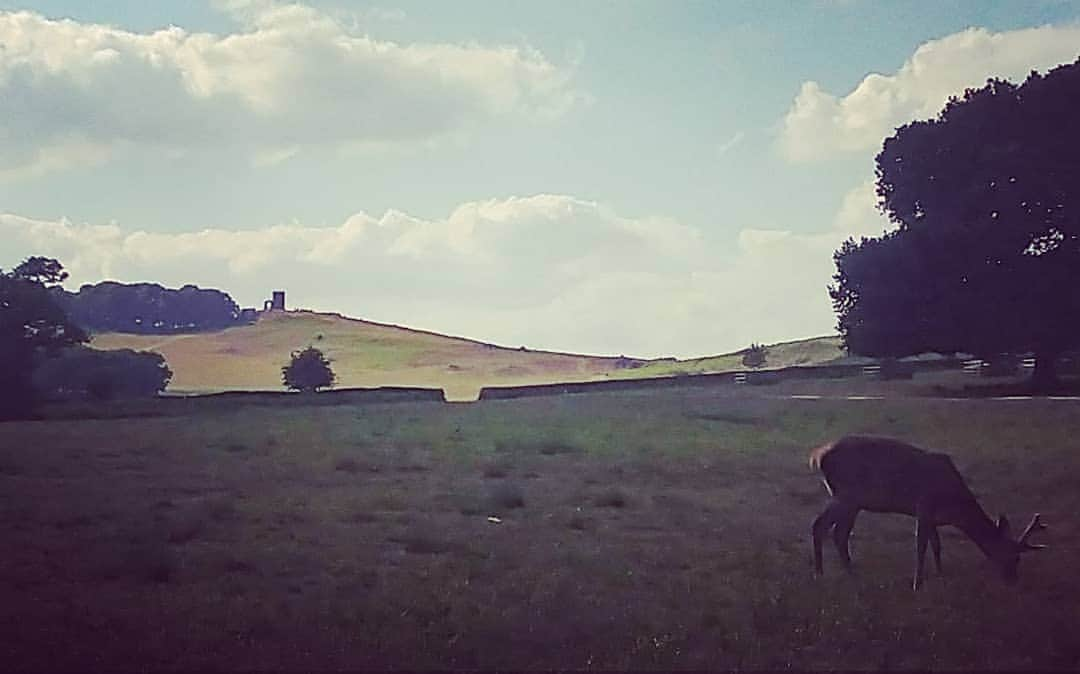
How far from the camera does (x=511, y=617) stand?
4324mm

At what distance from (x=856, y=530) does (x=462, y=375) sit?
2135 mm

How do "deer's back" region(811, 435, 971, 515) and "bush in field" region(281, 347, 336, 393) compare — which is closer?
"deer's back" region(811, 435, 971, 515)

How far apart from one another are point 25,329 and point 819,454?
11.6 feet

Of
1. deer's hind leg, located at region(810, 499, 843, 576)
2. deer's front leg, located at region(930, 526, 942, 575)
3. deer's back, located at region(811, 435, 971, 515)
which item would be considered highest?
deer's back, located at region(811, 435, 971, 515)

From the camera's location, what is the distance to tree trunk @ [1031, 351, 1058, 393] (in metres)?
6.05

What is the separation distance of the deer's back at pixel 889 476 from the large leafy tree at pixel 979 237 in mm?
1499

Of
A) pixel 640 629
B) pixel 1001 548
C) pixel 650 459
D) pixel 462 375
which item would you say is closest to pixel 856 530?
pixel 1001 548

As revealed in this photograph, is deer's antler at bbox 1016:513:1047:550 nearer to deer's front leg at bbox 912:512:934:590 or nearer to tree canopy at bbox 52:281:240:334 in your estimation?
deer's front leg at bbox 912:512:934:590

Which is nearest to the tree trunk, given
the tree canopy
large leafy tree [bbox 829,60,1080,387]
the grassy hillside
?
large leafy tree [bbox 829,60,1080,387]

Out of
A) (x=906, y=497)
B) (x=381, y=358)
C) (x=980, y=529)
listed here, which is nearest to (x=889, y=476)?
(x=906, y=497)

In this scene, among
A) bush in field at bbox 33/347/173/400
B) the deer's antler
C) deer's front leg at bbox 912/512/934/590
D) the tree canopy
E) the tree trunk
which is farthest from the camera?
the tree trunk

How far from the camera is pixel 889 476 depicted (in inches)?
194

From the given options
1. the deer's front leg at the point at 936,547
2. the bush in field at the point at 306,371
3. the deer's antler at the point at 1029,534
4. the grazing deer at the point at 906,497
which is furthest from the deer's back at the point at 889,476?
the bush in field at the point at 306,371

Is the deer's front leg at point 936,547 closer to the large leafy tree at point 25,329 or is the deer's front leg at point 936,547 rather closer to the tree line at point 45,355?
the tree line at point 45,355
